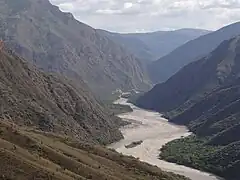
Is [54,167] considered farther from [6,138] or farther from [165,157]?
[165,157]

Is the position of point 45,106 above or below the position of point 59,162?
above

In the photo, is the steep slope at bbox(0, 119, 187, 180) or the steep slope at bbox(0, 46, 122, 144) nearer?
the steep slope at bbox(0, 119, 187, 180)

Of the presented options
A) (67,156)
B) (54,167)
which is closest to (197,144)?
(67,156)

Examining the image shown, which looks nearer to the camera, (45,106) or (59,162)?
(59,162)

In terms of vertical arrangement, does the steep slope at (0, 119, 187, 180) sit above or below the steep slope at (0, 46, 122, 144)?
below
